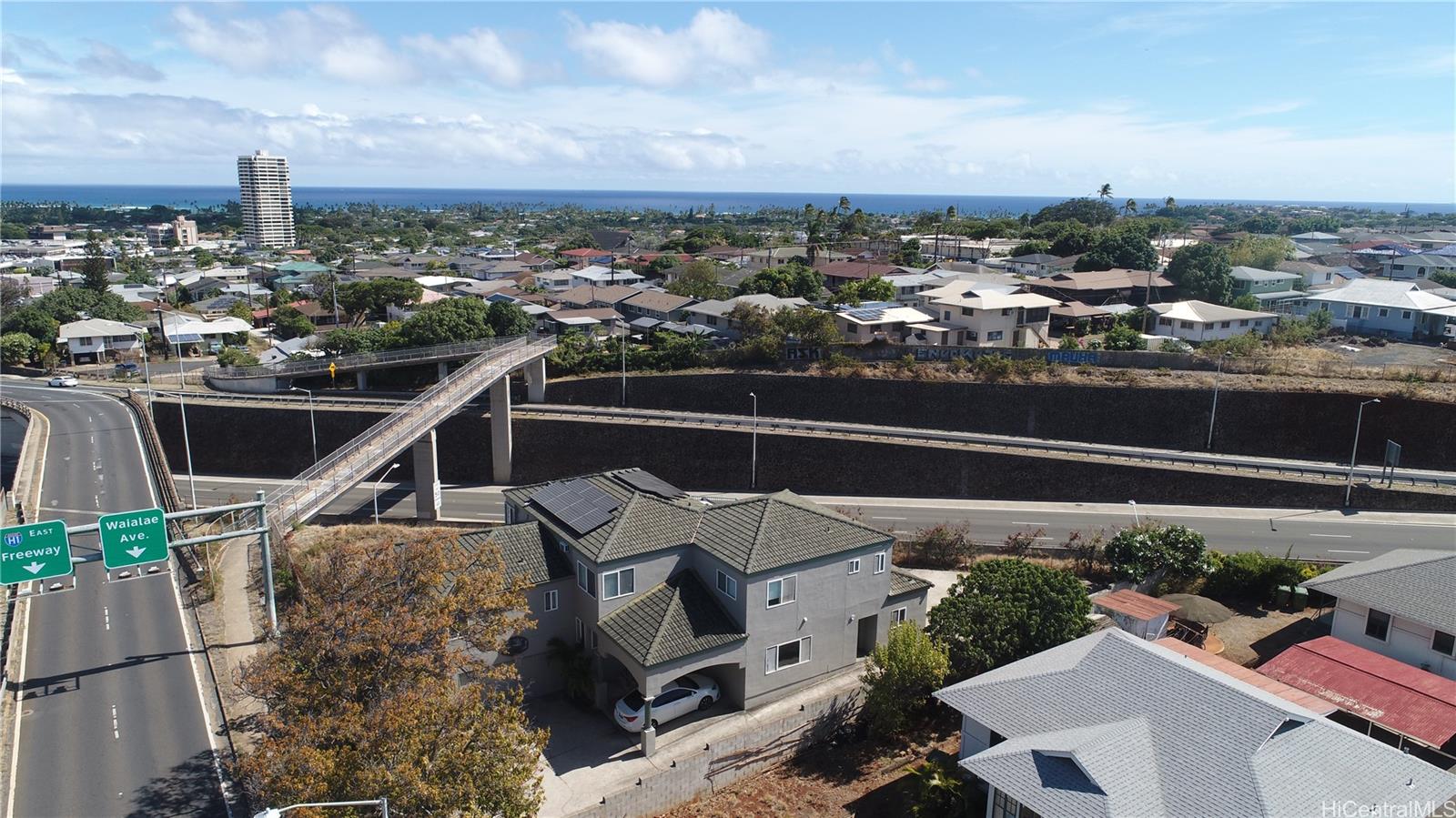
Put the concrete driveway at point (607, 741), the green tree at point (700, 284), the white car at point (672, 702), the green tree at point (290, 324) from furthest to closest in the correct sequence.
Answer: the green tree at point (700, 284)
the green tree at point (290, 324)
the white car at point (672, 702)
the concrete driveway at point (607, 741)

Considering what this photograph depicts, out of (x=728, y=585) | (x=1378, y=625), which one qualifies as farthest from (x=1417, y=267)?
(x=728, y=585)

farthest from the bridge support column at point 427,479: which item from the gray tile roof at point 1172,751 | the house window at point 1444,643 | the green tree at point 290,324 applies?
the house window at point 1444,643

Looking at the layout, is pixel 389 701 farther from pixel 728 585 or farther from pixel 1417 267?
pixel 1417 267

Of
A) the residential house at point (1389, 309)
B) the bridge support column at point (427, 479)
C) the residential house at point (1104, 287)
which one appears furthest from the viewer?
the residential house at point (1104, 287)

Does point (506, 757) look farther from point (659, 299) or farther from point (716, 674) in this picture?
point (659, 299)

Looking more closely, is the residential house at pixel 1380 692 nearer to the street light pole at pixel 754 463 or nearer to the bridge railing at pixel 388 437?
the street light pole at pixel 754 463

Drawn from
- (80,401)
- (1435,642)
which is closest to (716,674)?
(1435,642)
